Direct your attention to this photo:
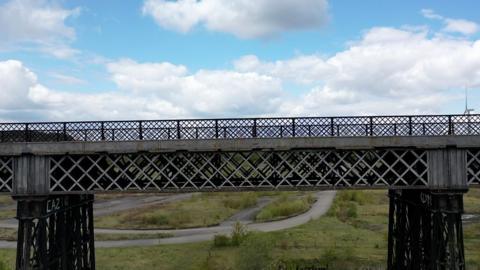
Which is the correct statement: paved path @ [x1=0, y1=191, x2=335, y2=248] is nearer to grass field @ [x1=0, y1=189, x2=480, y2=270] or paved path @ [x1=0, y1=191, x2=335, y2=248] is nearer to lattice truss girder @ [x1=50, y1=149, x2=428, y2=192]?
grass field @ [x1=0, y1=189, x2=480, y2=270]

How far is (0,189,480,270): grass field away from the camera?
26.6 meters

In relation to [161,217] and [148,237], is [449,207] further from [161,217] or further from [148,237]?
[161,217]

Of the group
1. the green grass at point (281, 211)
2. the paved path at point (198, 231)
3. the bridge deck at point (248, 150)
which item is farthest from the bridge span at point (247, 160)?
the green grass at point (281, 211)

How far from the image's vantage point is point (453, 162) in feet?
50.3

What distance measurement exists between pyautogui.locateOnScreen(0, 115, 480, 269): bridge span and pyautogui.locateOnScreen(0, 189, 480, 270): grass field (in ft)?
34.1

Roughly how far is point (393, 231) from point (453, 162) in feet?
18.0

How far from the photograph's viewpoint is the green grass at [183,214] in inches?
1713

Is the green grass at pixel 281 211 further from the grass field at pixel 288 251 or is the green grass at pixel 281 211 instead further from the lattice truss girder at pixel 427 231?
the lattice truss girder at pixel 427 231

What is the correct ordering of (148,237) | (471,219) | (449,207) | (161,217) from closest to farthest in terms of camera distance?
(449,207) < (148,237) < (471,219) < (161,217)

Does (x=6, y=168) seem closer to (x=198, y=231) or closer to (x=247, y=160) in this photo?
(x=247, y=160)

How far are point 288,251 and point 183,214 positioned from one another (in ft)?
64.7

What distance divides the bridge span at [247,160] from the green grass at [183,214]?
87.0 ft

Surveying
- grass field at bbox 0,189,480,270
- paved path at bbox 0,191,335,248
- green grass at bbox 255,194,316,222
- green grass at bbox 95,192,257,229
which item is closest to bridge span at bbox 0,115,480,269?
grass field at bbox 0,189,480,270

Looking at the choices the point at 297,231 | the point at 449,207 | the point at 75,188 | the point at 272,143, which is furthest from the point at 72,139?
the point at 297,231
